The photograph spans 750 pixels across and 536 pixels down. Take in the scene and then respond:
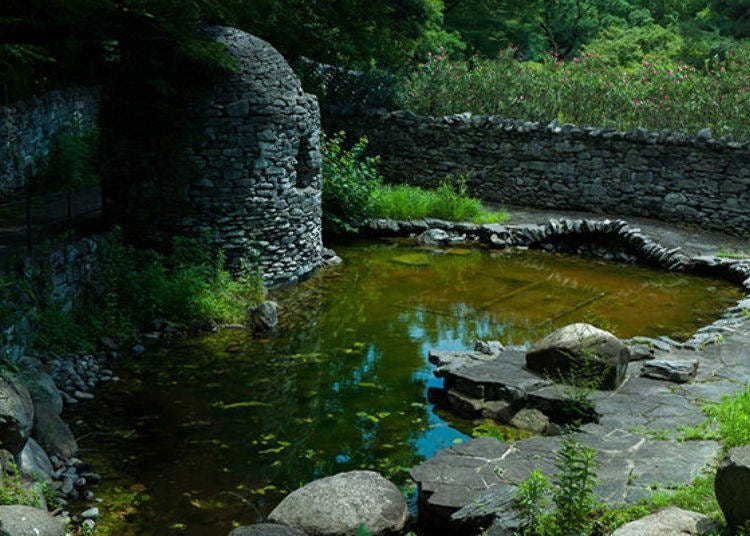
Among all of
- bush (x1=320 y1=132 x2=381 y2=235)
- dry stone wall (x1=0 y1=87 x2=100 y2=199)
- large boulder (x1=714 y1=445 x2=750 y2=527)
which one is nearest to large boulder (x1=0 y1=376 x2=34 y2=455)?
large boulder (x1=714 y1=445 x2=750 y2=527)

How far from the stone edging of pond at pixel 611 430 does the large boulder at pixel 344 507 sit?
0.28 meters

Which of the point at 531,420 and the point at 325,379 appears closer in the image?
the point at 531,420

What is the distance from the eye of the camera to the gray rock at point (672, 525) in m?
5.07

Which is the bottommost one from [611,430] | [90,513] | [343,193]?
[90,513]

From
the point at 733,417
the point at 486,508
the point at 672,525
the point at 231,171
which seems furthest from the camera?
the point at 231,171

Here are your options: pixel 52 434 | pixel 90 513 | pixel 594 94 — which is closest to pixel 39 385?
pixel 52 434

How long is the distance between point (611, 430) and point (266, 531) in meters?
3.11

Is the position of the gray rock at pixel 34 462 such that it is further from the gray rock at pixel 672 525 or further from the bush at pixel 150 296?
the gray rock at pixel 672 525

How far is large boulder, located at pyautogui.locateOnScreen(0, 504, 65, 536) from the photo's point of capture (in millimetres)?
5461

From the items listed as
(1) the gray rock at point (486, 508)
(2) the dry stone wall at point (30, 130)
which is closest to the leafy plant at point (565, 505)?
(1) the gray rock at point (486, 508)

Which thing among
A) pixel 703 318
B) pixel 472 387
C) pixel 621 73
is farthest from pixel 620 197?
pixel 472 387

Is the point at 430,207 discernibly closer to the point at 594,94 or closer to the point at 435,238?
the point at 435,238

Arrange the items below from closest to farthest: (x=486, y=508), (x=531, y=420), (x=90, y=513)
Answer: (x=486, y=508)
(x=90, y=513)
(x=531, y=420)

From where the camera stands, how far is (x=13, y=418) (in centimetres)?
632
